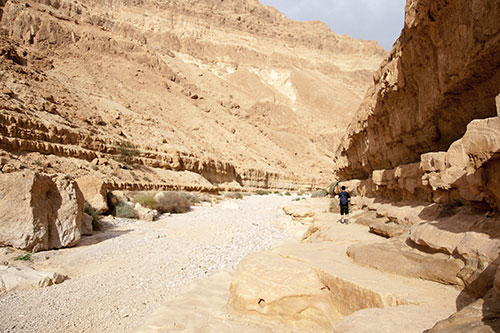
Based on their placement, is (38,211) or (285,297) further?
(38,211)

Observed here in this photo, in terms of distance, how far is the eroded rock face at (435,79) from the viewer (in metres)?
3.91

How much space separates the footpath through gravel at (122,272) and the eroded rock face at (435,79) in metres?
4.33

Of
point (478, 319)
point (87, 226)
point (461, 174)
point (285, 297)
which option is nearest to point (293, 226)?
point (87, 226)

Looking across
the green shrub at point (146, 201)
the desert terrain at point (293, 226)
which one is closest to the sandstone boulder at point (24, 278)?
the desert terrain at point (293, 226)

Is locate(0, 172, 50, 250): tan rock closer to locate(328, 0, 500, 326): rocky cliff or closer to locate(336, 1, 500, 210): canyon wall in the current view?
A: locate(328, 0, 500, 326): rocky cliff

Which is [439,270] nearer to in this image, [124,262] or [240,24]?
[124,262]

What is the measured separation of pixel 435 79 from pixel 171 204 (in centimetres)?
1121

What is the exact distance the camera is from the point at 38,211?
20.4 ft

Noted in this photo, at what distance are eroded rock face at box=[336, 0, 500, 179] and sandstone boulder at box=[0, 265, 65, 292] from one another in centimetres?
664

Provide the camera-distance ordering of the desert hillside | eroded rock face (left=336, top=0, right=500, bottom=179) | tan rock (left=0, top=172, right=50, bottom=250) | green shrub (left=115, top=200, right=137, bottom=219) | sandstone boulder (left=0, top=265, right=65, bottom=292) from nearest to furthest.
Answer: eroded rock face (left=336, top=0, right=500, bottom=179) < sandstone boulder (left=0, top=265, right=65, bottom=292) < tan rock (left=0, top=172, right=50, bottom=250) < green shrub (left=115, top=200, right=137, bottom=219) < the desert hillside

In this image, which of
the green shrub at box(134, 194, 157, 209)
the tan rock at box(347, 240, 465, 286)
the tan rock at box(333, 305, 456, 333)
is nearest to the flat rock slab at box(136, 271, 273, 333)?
the tan rock at box(333, 305, 456, 333)

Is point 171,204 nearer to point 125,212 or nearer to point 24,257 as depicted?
point 125,212

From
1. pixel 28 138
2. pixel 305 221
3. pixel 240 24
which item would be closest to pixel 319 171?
pixel 305 221

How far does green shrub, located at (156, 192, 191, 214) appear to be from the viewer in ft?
44.0
